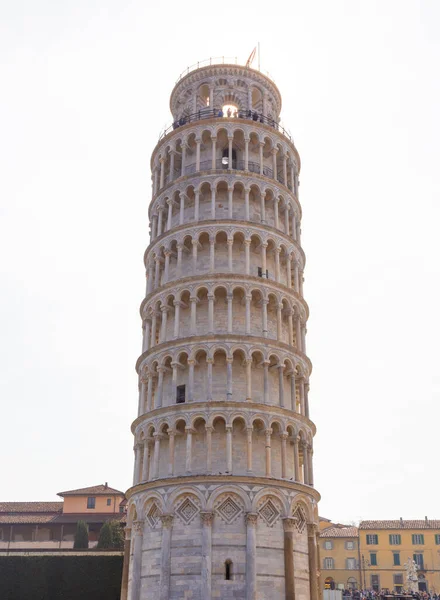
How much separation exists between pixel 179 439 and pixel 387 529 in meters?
64.7

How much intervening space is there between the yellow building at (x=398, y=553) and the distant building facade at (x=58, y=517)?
127 feet

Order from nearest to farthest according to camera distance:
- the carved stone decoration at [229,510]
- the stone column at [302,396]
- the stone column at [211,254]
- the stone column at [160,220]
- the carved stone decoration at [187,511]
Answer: the carved stone decoration at [229,510] → the carved stone decoration at [187,511] → the stone column at [302,396] → the stone column at [211,254] → the stone column at [160,220]

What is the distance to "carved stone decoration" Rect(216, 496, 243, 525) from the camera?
34.6 m

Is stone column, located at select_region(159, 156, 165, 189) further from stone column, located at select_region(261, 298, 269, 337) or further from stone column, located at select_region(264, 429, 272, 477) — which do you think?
stone column, located at select_region(264, 429, 272, 477)

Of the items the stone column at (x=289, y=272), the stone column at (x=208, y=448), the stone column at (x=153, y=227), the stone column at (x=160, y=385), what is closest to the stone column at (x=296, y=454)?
the stone column at (x=208, y=448)

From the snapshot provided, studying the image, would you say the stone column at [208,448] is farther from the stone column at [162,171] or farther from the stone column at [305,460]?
the stone column at [162,171]

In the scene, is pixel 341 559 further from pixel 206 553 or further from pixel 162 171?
pixel 162 171

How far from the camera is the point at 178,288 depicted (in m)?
40.8

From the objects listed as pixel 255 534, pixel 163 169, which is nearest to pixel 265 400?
pixel 255 534

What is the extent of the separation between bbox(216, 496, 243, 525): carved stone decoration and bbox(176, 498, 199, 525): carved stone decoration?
121 centimetres

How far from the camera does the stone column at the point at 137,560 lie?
35.1 m

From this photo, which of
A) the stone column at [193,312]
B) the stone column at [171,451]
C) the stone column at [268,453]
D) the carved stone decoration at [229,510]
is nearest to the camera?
the carved stone decoration at [229,510]

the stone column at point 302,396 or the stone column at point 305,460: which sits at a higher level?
the stone column at point 302,396

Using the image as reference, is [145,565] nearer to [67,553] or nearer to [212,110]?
[67,553]
